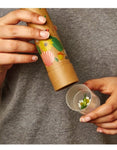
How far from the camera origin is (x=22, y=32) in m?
0.61

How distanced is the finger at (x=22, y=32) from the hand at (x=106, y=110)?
299mm

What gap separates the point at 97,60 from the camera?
0.83m

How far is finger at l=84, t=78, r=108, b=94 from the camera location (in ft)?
2.49

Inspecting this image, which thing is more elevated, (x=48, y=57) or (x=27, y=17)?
(x=27, y=17)

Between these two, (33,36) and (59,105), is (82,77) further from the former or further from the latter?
(33,36)

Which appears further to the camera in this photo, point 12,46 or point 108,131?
point 108,131

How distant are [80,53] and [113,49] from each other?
16cm

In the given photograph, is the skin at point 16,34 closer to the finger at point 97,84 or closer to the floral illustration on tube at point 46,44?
the floral illustration on tube at point 46,44

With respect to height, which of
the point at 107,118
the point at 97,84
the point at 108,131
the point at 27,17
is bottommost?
the point at 108,131

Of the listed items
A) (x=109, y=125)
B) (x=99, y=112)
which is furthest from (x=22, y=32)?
(x=109, y=125)

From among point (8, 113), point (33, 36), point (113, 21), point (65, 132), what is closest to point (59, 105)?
point (65, 132)

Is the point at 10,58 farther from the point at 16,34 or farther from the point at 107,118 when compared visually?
the point at 107,118

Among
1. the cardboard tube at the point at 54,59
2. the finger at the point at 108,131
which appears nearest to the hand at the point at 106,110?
the finger at the point at 108,131

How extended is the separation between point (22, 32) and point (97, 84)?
39cm
